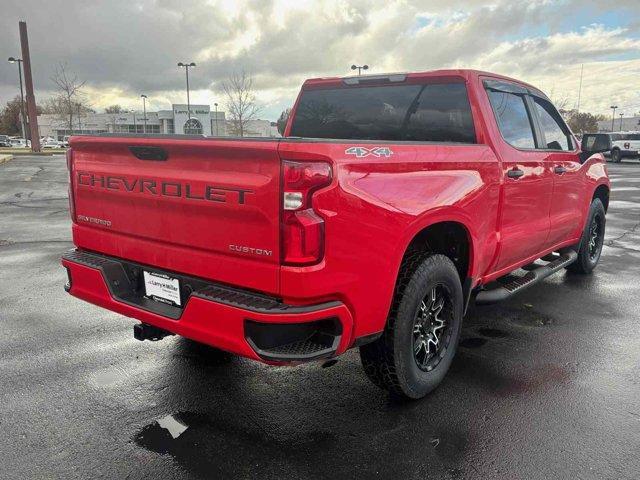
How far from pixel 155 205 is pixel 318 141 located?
1.06 meters

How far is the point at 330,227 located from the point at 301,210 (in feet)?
0.51

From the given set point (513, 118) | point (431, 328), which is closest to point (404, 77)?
point (513, 118)

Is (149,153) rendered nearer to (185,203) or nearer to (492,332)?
(185,203)

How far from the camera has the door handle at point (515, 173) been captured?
376 cm

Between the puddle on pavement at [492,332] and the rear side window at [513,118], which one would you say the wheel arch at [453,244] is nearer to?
the puddle on pavement at [492,332]

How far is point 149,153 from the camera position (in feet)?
9.29

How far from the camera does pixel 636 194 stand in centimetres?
1512

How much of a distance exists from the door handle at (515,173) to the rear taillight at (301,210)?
1.96m

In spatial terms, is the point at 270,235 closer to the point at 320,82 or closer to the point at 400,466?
the point at 400,466

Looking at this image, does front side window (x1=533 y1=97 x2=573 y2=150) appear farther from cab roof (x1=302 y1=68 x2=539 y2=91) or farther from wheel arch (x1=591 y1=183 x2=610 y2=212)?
wheel arch (x1=591 y1=183 x2=610 y2=212)

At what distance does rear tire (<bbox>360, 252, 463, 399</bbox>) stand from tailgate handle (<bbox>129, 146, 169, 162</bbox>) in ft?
4.82

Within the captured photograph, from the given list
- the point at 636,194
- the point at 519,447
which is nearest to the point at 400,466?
the point at 519,447

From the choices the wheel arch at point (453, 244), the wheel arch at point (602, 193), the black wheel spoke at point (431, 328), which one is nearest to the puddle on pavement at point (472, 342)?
the wheel arch at point (453, 244)

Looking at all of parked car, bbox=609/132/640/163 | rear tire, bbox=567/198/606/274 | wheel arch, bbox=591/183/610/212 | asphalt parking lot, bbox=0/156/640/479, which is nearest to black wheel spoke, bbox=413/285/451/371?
asphalt parking lot, bbox=0/156/640/479
